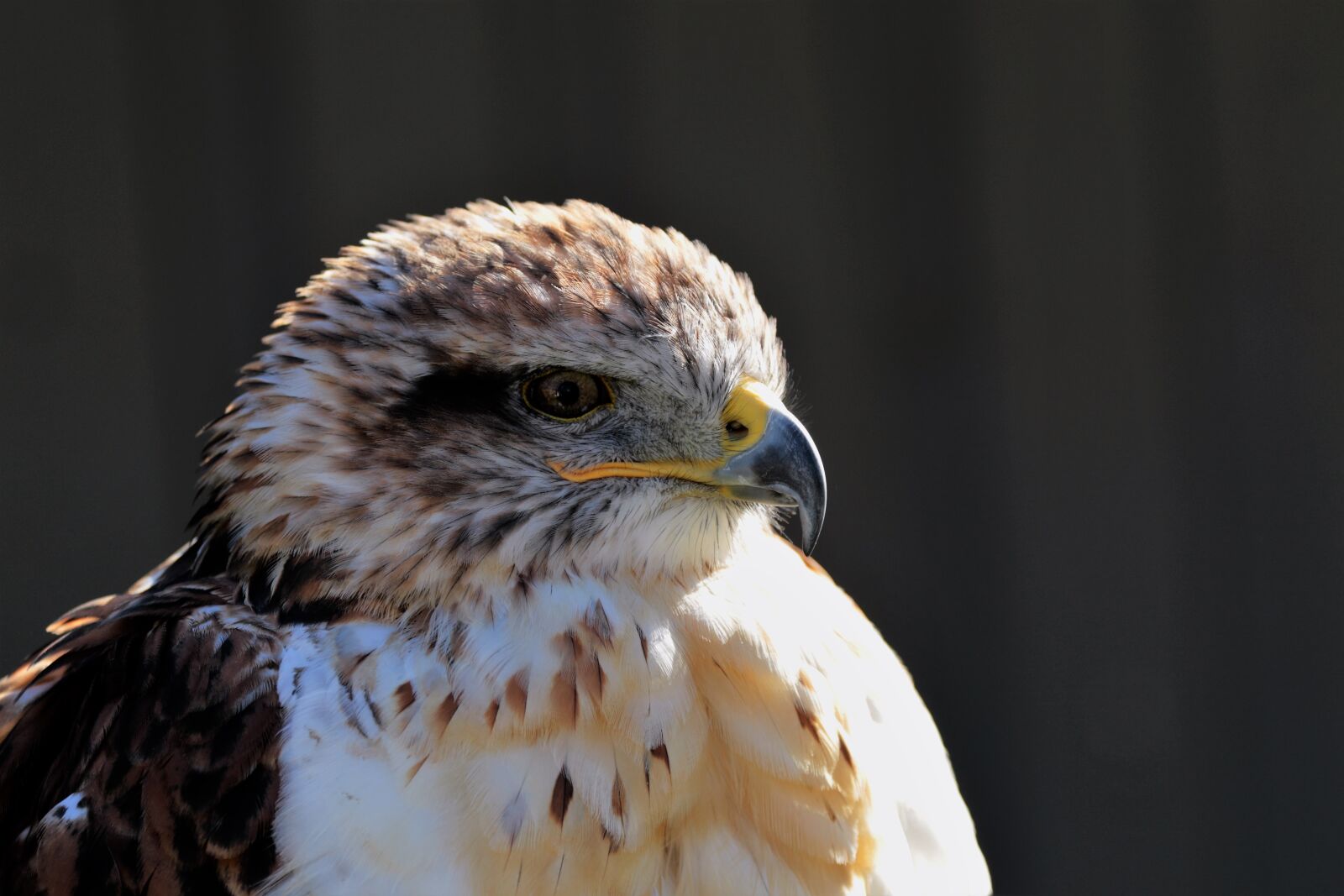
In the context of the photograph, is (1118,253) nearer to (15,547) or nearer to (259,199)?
(259,199)

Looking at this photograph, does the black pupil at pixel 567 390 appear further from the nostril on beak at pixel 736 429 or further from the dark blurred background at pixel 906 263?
the dark blurred background at pixel 906 263

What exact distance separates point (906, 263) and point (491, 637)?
2286mm

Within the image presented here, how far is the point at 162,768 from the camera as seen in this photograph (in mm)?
1600

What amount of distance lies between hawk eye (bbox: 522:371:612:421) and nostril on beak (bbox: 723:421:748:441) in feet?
0.54

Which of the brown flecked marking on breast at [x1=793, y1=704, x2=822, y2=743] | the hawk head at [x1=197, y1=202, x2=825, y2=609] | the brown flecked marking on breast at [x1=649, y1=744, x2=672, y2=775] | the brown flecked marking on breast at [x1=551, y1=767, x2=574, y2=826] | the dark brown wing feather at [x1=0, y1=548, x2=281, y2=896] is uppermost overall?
the hawk head at [x1=197, y1=202, x2=825, y2=609]

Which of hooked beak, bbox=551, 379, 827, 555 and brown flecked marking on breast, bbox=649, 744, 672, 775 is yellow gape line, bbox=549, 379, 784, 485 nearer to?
hooked beak, bbox=551, 379, 827, 555

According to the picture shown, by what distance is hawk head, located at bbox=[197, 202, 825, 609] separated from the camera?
1720 mm

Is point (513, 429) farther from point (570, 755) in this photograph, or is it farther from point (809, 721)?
point (809, 721)

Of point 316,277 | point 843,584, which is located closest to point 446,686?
point 316,277

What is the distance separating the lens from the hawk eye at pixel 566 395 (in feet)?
5.86

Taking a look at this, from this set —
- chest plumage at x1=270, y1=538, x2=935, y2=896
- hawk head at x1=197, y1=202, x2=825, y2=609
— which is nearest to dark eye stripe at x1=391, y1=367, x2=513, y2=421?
hawk head at x1=197, y1=202, x2=825, y2=609

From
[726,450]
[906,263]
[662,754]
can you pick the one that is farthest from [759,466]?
[906,263]

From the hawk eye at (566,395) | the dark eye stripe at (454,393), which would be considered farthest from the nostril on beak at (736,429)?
the dark eye stripe at (454,393)

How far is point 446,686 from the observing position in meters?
1.61
